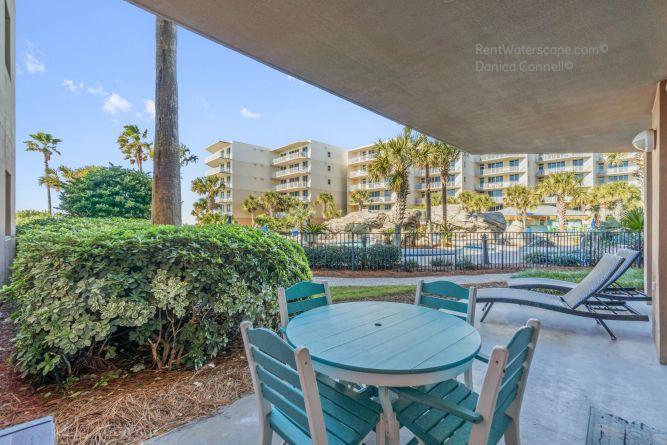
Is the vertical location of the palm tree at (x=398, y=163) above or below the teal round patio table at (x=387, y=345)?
above

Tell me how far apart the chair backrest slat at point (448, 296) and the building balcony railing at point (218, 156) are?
46523 millimetres

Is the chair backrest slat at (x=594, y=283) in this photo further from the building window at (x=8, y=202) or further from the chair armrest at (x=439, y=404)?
the building window at (x=8, y=202)

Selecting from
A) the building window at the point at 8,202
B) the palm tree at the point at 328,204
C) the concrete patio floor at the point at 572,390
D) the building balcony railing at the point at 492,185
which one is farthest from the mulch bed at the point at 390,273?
the building balcony railing at the point at 492,185

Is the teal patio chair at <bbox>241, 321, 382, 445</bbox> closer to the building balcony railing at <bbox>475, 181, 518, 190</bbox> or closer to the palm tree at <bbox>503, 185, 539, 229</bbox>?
the palm tree at <bbox>503, 185, 539, 229</bbox>

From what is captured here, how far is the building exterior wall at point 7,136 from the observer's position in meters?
5.95

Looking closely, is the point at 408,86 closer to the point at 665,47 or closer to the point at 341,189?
the point at 665,47

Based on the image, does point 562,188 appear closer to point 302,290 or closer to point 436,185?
point 436,185

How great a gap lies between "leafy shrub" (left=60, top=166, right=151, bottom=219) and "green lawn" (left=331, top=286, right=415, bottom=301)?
33.3ft

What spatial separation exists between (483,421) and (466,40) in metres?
2.78

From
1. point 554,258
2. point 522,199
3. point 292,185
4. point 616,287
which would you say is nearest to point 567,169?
point 522,199

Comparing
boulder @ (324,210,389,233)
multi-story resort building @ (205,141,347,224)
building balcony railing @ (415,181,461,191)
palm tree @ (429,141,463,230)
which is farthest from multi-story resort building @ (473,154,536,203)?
boulder @ (324,210,389,233)

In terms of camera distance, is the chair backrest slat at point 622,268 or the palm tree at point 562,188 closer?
the chair backrest slat at point 622,268

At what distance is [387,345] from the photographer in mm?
1890

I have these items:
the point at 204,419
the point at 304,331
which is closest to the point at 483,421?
the point at 304,331
